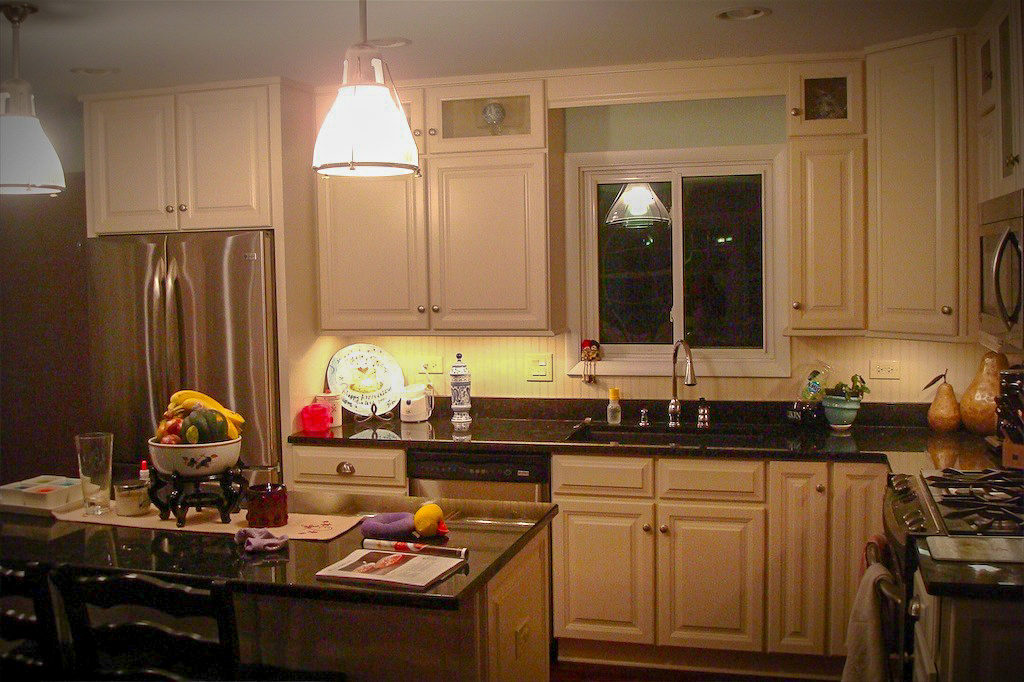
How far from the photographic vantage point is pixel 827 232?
3.70 m

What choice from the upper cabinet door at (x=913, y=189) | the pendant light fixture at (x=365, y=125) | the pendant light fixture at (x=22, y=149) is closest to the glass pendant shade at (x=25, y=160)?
the pendant light fixture at (x=22, y=149)

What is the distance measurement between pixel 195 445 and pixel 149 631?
21.7 inches

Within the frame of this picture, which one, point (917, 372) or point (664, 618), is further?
point (917, 372)

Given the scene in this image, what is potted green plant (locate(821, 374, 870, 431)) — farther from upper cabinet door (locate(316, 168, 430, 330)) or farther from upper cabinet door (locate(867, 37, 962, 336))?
upper cabinet door (locate(316, 168, 430, 330))

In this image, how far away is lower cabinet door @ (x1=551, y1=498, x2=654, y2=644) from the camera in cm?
363

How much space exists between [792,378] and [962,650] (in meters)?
2.01

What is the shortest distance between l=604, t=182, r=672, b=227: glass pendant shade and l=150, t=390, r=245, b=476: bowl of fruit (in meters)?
2.22

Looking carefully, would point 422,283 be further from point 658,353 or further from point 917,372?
point 917,372

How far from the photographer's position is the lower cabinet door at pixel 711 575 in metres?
3.55

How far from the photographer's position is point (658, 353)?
4.19m

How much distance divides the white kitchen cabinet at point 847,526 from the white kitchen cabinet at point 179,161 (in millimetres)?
2422

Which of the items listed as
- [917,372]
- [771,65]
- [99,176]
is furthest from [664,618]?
[99,176]

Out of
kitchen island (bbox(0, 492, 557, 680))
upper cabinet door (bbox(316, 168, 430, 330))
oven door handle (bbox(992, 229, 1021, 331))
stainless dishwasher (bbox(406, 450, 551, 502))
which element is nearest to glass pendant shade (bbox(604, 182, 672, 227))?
upper cabinet door (bbox(316, 168, 430, 330))

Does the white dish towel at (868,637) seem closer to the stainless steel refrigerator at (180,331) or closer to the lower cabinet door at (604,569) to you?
the lower cabinet door at (604,569)
